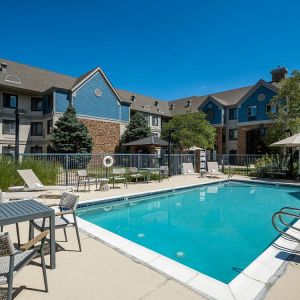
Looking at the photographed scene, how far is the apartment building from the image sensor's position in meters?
26.8

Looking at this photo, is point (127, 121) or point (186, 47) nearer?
point (186, 47)

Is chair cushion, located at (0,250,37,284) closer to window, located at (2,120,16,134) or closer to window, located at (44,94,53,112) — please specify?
window, located at (44,94,53,112)

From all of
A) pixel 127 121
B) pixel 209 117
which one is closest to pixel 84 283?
pixel 127 121

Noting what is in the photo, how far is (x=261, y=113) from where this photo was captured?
103ft

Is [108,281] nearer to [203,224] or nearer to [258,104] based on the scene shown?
[203,224]

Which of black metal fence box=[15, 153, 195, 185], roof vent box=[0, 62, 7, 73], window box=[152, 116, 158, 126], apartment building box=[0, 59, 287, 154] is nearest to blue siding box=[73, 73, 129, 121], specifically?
apartment building box=[0, 59, 287, 154]

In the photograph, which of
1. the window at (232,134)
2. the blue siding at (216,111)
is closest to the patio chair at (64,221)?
the window at (232,134)

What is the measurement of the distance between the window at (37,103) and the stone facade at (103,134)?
16.8 ft

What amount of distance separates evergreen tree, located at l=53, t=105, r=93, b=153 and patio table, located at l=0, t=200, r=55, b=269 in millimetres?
21347

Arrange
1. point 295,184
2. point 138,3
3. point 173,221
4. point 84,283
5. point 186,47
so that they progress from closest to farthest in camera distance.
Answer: point 84,283
point 173,221
point 138,3
point 295,184
point 186,47

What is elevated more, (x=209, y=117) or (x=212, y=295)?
(x=209, y=117)

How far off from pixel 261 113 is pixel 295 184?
19.6 m

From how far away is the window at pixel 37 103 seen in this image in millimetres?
28531

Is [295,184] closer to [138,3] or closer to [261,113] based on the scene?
[138,3]
